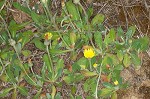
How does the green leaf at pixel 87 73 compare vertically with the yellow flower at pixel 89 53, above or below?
below

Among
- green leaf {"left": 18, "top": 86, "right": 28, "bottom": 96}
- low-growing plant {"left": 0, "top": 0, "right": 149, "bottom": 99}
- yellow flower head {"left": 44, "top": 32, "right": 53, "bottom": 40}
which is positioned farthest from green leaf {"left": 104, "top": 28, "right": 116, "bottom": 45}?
green leaf {"left": 18, "top": 86, "right": 28, "bottom": 96}

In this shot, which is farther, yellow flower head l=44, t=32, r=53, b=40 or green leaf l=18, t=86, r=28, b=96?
green leaf l=18, t=86, r=28, b=96

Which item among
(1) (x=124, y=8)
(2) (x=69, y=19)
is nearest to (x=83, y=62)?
(2) (x=69, y=19)

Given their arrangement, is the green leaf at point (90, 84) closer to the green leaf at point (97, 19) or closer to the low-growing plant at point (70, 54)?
the low-growing plant at point (70, 54)

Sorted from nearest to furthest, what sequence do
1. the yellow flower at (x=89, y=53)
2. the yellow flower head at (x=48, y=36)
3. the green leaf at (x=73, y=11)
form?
the yellow flower at (x=89, y=53) < the yellow flower head at (x=48, y=36) < the green leaf at (x=73, y=11)

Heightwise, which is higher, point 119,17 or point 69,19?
point 69,19

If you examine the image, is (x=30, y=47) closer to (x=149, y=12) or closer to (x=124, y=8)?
(x=124, y=8)

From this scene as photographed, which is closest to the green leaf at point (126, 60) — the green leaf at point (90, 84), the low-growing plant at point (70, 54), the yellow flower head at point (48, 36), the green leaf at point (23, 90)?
the low-growing plant at point (70, 54)

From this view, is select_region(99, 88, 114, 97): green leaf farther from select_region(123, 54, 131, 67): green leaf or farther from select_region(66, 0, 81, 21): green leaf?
select_region(66, 0, 81, 21): green leaf

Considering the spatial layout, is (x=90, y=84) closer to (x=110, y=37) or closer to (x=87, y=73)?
(x=87, y=73)
